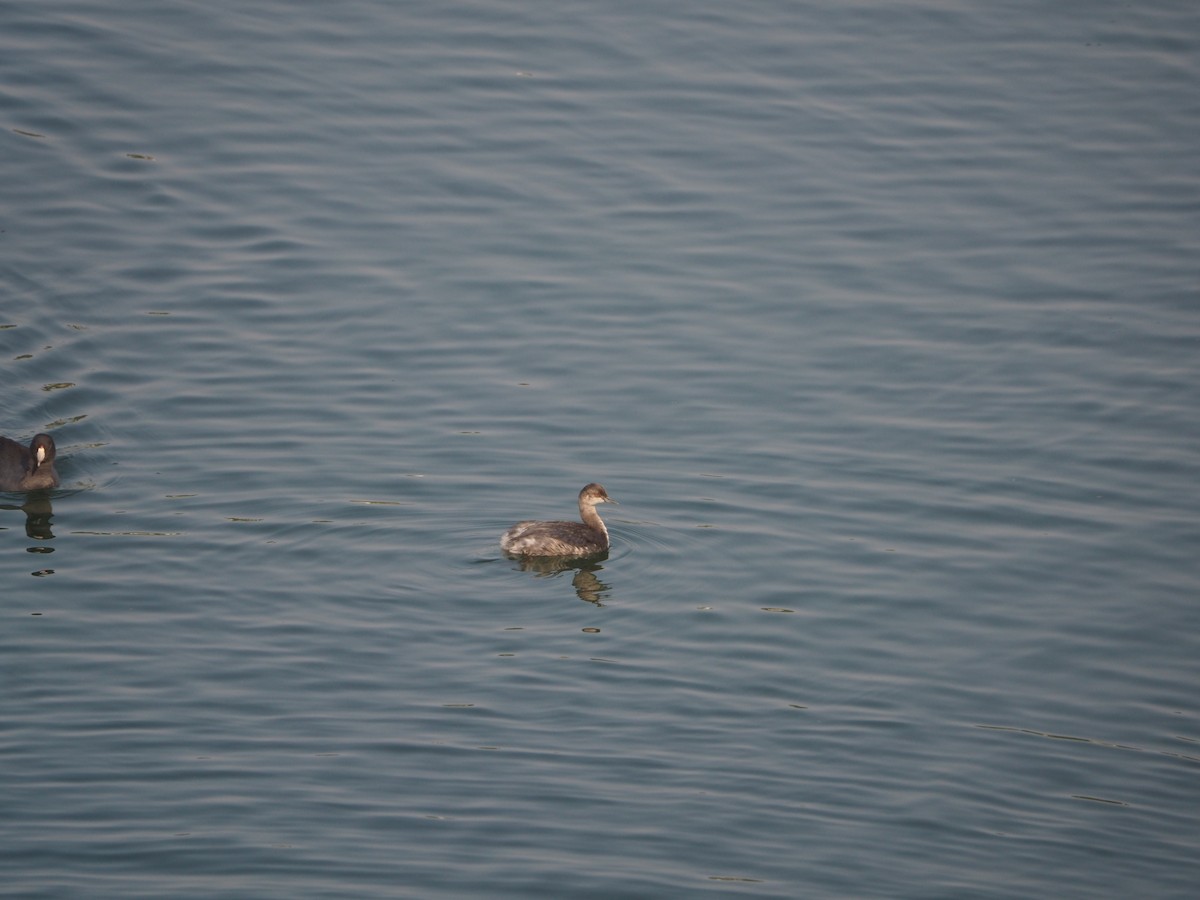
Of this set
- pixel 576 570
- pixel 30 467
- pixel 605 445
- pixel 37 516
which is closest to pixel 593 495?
pixel 576 570

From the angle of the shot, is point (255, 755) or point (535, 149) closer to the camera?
point (255, 755)

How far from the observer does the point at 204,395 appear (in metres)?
16.9

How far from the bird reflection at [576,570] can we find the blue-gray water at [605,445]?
0.83ft

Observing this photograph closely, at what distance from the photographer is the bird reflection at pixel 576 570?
13.8m

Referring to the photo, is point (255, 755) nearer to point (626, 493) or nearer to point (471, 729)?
point (471, 729)

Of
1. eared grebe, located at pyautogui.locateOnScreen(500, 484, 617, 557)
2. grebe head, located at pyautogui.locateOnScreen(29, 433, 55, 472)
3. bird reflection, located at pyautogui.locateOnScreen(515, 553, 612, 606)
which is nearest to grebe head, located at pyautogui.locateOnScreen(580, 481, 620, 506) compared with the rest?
eared grebe, located at pyautogui.locateOnScreen(500, 484, 617, 557)

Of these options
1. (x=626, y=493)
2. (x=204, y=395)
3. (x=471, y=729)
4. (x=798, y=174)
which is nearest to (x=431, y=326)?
(x=204, y=395)

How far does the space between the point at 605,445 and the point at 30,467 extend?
516 cm

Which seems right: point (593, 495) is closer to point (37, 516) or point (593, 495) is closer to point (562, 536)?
point (562, 536)

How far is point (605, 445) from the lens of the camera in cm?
1598

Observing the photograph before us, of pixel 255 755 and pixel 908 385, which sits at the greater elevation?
pixel 908 385

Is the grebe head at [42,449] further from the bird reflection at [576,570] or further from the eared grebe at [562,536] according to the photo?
the bird reflection at [576,570]

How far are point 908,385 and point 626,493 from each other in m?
3.63

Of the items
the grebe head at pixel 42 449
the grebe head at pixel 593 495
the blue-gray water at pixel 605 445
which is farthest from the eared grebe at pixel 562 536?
the grebe head at pixel 42 449
